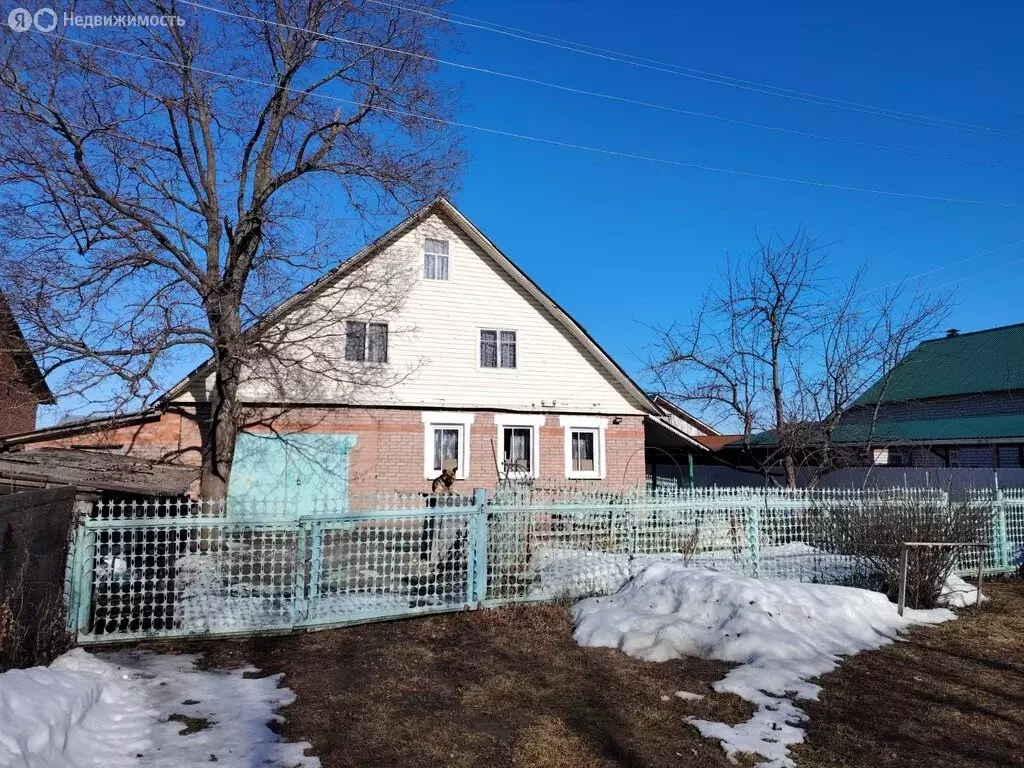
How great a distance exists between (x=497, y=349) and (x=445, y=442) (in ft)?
8.62

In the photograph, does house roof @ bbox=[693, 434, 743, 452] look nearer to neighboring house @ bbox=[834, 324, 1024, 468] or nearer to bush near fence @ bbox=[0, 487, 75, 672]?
neighboring house @ bbox=[834, 324, 1024, 468]

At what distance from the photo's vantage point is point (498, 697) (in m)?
5.25

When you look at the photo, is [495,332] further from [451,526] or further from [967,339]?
[967,339]

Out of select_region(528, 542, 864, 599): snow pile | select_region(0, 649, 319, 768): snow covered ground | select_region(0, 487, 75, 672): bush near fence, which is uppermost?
select_region(0, 487, 75, 672): bush near fence

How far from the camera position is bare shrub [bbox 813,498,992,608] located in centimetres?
835

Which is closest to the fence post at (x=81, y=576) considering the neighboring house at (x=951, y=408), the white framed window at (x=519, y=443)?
the white framed window at (x=519, y=443)

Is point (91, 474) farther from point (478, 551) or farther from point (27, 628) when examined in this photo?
point (478, 551)

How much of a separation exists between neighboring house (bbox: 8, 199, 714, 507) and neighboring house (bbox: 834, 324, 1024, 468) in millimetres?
8659

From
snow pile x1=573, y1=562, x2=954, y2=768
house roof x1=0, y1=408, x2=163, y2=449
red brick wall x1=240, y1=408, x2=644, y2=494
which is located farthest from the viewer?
red brick wall x1=240, y1=408, x2=644, y2=494

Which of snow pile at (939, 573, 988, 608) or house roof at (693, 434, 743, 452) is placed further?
house roof at (693, 434, 743, 452)

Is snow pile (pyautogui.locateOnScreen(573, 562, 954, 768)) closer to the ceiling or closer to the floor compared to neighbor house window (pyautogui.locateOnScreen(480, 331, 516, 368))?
closer to the floor

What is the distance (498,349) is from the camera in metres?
17.0

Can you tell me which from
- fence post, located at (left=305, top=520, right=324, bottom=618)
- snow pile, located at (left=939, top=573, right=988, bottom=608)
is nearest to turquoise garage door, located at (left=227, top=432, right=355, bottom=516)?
fence post, located at (left=305, top=520, right=324, bottom=618)

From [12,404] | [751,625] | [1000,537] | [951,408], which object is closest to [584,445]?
[1000,537]
